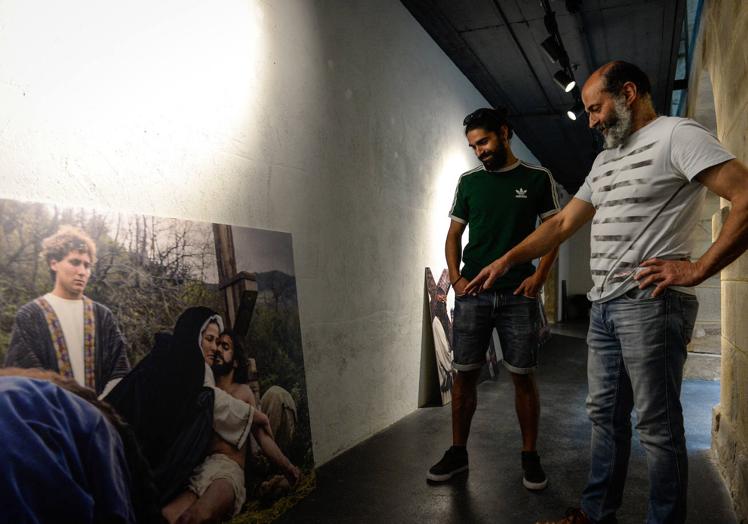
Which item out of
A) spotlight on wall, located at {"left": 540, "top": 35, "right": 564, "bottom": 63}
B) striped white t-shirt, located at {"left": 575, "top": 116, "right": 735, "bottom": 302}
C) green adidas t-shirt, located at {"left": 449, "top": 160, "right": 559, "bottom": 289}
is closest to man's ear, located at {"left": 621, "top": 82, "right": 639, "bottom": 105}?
striped white t-shirt, located at {"left": 575, "top": 116, "right": 735, "bottom": 302}

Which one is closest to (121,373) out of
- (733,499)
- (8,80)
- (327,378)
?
(8,80)

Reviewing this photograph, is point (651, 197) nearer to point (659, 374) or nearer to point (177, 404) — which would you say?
point (659, 374)

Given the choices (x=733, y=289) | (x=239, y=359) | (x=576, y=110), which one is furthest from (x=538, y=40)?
(x=239, y=359)

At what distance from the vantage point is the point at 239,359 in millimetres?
2051

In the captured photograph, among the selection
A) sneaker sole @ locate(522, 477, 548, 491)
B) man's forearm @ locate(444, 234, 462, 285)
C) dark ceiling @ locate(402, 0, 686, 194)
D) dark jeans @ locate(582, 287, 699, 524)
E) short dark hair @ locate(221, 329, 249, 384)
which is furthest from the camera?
dark ceiling @ locate(402, 0, 686, 194)

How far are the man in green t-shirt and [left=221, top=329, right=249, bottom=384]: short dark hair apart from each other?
3.32 ft

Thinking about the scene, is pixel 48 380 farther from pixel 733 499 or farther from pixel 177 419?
pixel 733 499

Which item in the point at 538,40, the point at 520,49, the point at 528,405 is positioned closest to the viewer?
the point at 528,405

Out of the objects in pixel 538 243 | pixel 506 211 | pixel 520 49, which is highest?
pixel 520 49

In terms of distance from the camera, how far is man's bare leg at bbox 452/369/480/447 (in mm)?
2607

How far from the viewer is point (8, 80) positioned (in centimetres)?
140

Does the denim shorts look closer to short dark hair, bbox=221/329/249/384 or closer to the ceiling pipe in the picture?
short dark hair, bbox=221/329/249/384

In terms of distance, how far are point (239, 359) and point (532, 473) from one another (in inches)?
55.8

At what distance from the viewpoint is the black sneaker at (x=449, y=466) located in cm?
252
